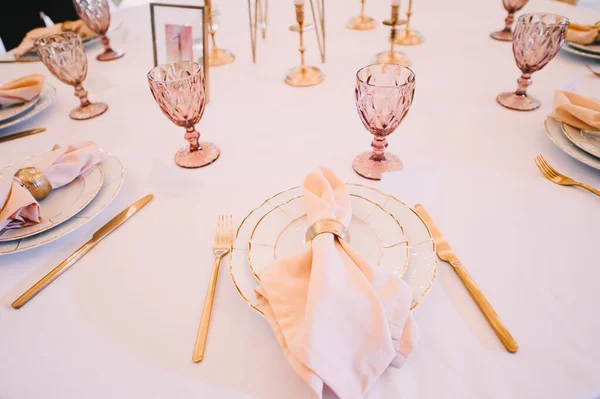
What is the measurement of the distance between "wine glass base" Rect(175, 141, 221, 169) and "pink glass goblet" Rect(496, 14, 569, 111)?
653 millimetres

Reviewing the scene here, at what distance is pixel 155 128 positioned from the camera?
945 mm

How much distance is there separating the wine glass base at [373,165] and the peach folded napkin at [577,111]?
30 cm

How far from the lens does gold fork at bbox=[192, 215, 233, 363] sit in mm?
475

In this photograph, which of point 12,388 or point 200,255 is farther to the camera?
point 200,255

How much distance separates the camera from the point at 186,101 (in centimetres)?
77

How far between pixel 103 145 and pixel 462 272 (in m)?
0.78

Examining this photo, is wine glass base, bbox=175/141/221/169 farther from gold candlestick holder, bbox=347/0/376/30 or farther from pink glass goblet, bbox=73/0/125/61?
gold candlestick holder, bbox=347/0/376/30

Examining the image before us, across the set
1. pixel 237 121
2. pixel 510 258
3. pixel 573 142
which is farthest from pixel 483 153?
pixel 237 121

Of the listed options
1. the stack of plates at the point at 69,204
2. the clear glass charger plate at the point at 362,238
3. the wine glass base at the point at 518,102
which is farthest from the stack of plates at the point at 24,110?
the wine glass base at the point at 518,102

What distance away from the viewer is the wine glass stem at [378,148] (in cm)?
74

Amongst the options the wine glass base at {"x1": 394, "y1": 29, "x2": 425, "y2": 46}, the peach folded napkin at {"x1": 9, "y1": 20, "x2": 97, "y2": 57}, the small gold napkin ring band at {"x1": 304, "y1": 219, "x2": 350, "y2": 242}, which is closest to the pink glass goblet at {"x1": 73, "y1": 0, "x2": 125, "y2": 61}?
the peach folded napkin at {"x1": 9, "y1": 20, "x2": 97, "y2": 57}

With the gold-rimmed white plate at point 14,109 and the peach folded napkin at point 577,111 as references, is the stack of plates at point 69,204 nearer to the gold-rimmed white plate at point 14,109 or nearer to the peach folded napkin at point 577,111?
the gold-rimmed white plate at point 14,109

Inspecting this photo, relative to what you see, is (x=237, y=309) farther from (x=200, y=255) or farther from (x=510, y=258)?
(x=510, y=258)

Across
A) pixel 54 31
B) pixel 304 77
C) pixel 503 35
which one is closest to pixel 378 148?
pixel 304 77
